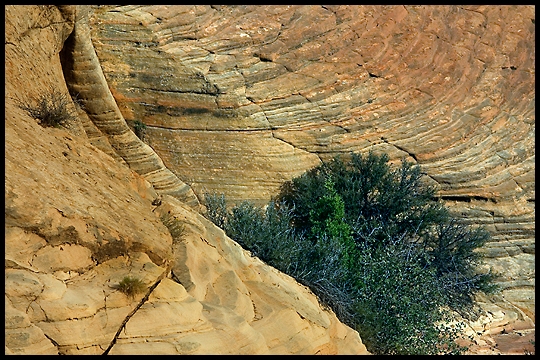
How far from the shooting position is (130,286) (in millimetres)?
5727

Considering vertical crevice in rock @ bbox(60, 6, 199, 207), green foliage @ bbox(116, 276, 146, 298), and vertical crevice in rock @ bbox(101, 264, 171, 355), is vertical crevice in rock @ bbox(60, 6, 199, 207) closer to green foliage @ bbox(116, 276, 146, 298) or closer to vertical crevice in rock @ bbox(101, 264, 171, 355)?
vertical crevice in rock @ bbox(101, 264, 171, 355)

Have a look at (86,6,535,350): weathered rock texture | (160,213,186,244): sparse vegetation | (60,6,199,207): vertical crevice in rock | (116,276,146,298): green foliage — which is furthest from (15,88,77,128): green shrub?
(86,6,535,350): weathered rock texture

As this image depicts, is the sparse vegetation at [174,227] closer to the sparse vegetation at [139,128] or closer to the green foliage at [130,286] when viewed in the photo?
the green foliage at [130,286]

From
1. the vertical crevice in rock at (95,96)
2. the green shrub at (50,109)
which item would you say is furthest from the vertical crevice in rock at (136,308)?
the vertical crevice in rock at (95,96)

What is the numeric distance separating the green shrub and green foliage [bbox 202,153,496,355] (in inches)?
103

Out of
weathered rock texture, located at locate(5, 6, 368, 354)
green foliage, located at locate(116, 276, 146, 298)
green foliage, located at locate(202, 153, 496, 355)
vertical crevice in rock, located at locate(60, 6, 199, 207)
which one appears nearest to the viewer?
weathered rock texture, located at locate(5, 6, 368, 354)

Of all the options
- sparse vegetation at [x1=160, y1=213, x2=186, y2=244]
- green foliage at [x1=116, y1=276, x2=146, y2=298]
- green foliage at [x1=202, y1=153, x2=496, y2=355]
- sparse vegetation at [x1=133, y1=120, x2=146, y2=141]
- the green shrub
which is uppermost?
the green shrub

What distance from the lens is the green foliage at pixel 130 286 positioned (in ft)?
18.7

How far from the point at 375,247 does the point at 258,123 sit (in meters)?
2.35

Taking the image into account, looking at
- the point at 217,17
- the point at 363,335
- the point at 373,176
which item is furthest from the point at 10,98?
the point at 373,176

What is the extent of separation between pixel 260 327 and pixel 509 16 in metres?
7.31

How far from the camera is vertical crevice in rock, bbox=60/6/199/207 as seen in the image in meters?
8.55

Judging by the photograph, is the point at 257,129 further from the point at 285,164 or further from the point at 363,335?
the point at 363,335

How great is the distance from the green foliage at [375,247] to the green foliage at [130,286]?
3.41m
